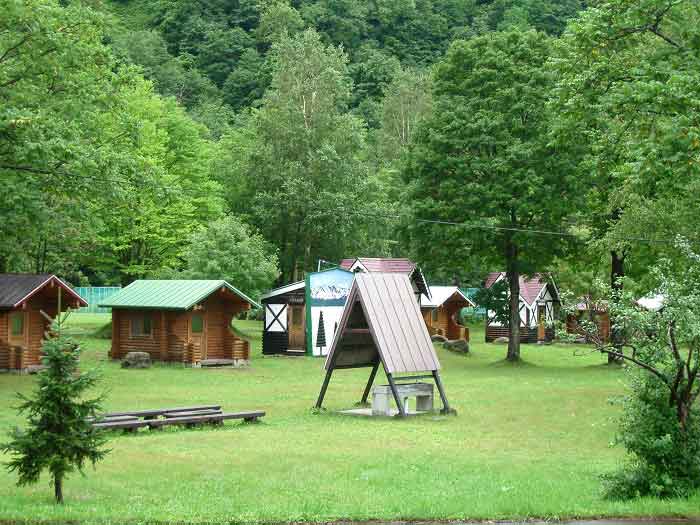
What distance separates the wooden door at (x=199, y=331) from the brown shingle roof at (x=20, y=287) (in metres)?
5.97

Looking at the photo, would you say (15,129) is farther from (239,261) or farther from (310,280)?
(239,261)

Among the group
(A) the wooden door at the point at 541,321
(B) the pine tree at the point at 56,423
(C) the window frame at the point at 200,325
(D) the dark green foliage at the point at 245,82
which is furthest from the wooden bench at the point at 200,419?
(D) the dark green foliage at the point at 245,82

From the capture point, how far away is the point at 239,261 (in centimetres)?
5188

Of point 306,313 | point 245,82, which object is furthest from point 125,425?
point 245,82

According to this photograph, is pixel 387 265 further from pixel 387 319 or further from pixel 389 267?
pixel 387 319

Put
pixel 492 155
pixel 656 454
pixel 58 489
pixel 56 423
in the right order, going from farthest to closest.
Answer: pixel 492 155 → pixel 656 454 → pixel 58 489 → pixel 56 423

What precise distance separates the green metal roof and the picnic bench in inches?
654

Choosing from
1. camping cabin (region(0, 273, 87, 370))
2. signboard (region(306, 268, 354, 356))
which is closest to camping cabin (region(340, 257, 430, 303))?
signboard (region(306, 268, 354, 356))

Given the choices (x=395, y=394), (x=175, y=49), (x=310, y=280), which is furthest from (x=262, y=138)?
(x=175, y=49)

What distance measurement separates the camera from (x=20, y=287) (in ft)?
115

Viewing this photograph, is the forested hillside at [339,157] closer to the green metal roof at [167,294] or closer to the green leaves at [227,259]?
the green leaves at [227,259]

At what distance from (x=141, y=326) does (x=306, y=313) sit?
843cm

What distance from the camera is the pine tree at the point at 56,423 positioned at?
12.6 meters

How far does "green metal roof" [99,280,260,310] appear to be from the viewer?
39.7 meters
